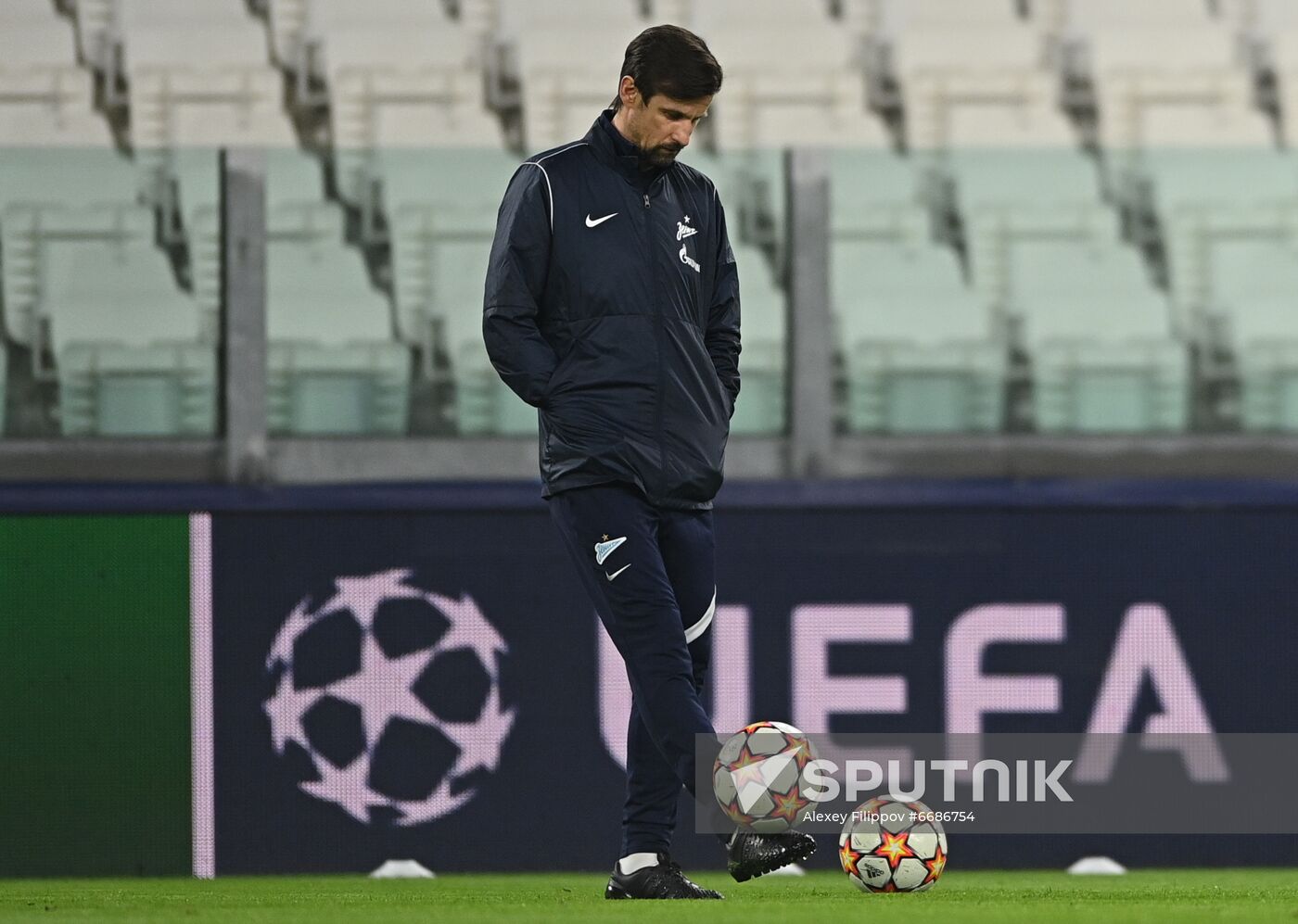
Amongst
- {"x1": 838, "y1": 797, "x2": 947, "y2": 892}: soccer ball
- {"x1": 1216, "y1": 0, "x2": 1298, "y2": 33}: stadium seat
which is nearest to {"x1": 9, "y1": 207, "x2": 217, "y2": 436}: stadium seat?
{"x1": 838, "y1": 797, "x2": 947, "y2": 892}: soccer ball

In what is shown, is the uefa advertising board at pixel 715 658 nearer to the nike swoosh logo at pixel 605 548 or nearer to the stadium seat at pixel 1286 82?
the nike swoosh logo at pixel 605 548

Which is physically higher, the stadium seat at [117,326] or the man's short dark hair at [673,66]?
the man's short dark hair at [673,66]

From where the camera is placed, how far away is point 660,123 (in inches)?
146

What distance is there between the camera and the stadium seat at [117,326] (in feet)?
21.9

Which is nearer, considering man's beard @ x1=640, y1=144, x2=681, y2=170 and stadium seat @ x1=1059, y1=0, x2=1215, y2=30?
man's beard @ x1=640, y1=144, x2=681, y2=170

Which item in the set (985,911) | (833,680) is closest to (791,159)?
(833,680)

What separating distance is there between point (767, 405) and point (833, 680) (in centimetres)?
126

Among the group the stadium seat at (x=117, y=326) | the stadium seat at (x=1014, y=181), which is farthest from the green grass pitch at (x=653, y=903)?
the stadium seat at (x=1014, y=181)

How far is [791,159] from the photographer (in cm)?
702

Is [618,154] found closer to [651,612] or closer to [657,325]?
[657,325]

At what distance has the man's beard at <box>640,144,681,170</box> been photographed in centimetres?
376

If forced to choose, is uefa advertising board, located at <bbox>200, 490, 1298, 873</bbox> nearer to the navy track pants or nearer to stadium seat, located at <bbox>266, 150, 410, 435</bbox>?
stadium seat, located at <bbox>266, 150, 410, 435</bbox>

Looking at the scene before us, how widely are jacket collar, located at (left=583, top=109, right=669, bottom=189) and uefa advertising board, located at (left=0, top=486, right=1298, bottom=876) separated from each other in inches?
85.2

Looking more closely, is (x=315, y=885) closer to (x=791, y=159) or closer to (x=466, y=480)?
(x=466, y=480)
